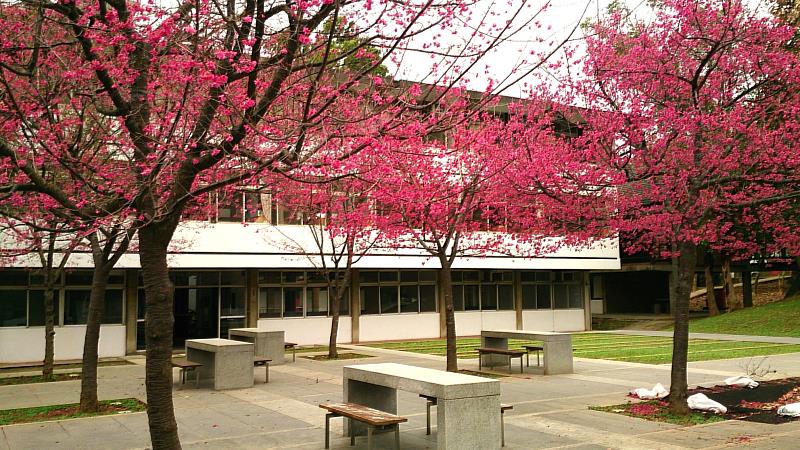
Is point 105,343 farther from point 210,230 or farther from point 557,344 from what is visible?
point 557,344

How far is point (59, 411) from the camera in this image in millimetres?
12703

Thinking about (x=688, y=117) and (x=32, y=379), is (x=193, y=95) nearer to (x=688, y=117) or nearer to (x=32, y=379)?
(x=688, y=117)

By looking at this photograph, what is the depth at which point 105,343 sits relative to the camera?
2500cm

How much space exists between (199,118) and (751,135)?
9.46 m

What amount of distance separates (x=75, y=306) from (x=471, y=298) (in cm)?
1773

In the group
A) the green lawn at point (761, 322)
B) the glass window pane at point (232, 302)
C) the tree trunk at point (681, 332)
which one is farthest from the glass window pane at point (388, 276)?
the tree trunk at point (681, 332)

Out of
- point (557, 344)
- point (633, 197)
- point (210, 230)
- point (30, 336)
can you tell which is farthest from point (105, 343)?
point (633, 197)

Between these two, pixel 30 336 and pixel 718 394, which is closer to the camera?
pixel 718 394

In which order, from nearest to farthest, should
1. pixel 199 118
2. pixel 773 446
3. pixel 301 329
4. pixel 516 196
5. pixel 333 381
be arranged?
1. pixel 199 118
2. pixel 773 446
3. pixel 516 196
4. pixel 333 381
5. pixel 301 329

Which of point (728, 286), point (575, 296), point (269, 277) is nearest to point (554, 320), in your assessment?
point (575, 296)

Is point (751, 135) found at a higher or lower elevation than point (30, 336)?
higher

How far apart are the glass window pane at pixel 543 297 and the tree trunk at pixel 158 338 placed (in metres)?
30.4

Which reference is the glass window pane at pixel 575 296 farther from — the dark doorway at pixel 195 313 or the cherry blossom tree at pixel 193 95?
the cherry blossom tree at pixel 193 95

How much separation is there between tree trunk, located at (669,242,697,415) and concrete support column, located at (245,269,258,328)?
1914cm
